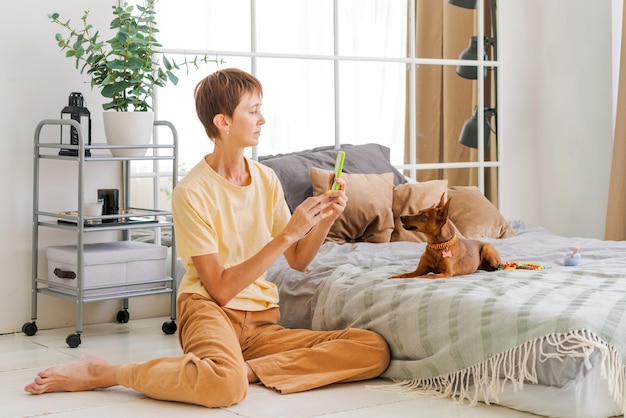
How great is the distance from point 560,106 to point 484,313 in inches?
120

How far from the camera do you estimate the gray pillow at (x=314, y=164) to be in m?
3.78

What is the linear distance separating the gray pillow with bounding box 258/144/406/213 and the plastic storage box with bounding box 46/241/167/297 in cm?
58

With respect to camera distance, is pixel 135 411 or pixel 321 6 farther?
pixel 321 6

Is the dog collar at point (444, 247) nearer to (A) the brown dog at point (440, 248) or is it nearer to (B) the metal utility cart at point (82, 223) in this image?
(A) the brown dog at point (440, 248)

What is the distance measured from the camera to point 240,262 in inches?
104

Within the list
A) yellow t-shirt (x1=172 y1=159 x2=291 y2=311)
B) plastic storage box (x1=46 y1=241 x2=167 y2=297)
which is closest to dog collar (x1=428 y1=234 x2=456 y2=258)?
yellow t-shirt (x1=172 y1=159 x2=291 y2=311)

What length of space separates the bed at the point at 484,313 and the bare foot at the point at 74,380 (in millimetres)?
713

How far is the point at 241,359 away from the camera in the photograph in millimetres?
2441

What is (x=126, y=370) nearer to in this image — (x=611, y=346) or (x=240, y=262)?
(x=240, y=262)

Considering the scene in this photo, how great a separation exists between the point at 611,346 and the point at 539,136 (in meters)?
3.14

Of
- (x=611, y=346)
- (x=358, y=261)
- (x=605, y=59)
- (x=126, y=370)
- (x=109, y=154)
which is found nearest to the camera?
(x=611, y=346)

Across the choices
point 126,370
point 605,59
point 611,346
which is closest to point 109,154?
point 126,370

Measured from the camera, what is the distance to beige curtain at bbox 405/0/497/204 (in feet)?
15.3

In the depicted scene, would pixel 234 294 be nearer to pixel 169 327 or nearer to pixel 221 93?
pixel 221 93
